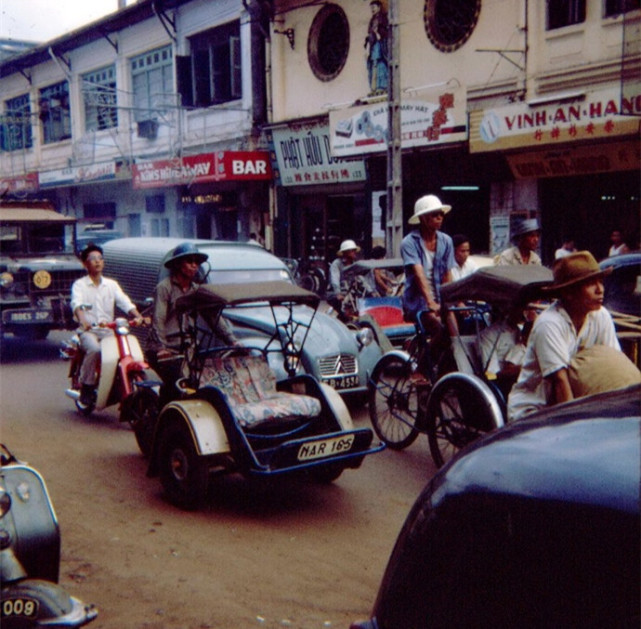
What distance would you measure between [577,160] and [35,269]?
9326 millimetres

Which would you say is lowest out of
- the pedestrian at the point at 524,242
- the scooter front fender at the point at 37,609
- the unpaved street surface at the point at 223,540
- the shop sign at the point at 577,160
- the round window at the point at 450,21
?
the unpaved street surface at the point at 223,540

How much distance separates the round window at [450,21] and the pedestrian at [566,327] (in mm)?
13104

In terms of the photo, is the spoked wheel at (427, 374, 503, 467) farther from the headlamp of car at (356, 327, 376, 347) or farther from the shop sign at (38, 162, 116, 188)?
the shop sign at (38, 162, 116, 188)

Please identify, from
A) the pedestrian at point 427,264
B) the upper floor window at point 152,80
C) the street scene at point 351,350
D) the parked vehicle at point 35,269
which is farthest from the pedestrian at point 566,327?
the upper floor window at point 152,80

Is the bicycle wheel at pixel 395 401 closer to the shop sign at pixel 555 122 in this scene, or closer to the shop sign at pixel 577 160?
the shop sign at pixel 555 122

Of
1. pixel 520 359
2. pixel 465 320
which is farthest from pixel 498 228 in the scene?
pixel 520 359

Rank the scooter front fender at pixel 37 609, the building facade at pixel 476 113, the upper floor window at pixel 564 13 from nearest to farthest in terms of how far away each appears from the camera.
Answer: the scooter front fender at pixel 37 609 < the building facade at pixel 476 113 < the upper floor window at pixel 564 13

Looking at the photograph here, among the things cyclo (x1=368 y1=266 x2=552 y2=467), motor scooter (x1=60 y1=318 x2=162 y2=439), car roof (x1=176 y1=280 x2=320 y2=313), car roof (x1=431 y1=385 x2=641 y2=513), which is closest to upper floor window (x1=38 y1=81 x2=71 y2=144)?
motor scooter (x1=60 y1=318 x2=162 y2=439)

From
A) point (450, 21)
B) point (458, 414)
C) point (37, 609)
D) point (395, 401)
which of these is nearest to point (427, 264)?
point (395, 401)

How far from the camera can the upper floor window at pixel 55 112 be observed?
32969 mm

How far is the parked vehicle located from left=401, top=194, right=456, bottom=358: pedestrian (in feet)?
19.4

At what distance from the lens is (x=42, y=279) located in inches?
479

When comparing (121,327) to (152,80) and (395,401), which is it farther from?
(152,80)

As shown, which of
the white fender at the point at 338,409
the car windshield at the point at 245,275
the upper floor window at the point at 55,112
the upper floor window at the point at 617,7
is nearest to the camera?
the white fender at the point at 338,409
